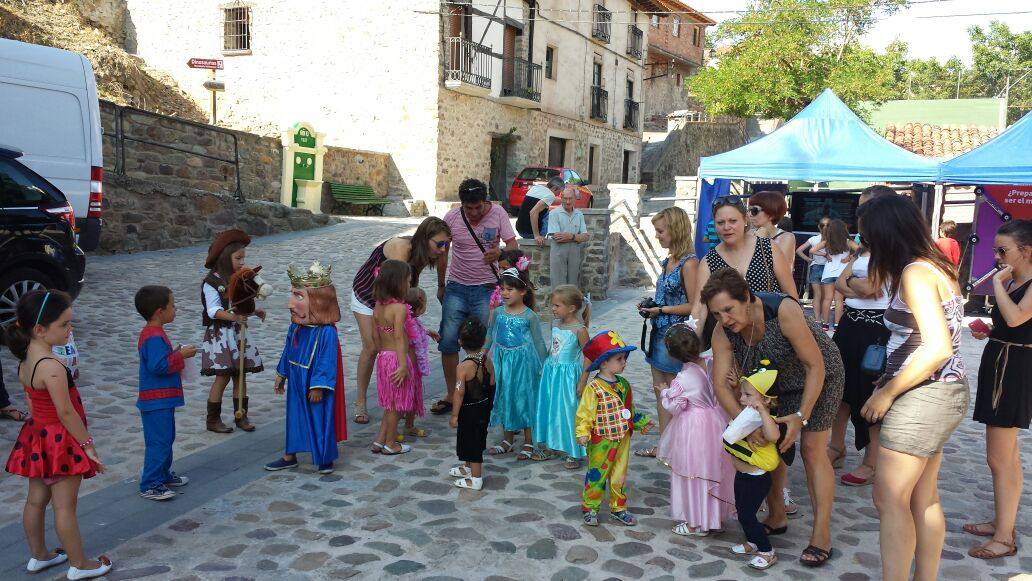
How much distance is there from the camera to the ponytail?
3.15 meters

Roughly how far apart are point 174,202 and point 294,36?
10385 millimetres

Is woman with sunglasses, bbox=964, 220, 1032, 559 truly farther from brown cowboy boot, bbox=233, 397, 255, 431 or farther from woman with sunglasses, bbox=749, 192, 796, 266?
brown cowboy boot, bbox=233, 397, 255, 431

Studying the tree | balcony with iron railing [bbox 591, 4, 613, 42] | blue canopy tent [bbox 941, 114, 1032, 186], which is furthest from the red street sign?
the tree

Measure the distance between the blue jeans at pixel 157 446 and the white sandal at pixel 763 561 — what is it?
2.98 metres

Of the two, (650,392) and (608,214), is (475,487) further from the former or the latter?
(608,214)

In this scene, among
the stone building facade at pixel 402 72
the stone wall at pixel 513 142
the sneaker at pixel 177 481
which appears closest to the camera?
the sneaker at pixel 177 481

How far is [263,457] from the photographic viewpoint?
486cm

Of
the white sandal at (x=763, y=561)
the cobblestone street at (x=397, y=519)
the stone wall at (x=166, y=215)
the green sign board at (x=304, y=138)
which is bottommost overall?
the cobblestone street at (x=397, y=519)

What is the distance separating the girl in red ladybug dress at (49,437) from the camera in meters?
3.14

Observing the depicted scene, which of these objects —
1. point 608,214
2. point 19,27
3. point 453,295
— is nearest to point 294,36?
point 19,27

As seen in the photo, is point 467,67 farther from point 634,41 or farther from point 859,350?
point 859,350

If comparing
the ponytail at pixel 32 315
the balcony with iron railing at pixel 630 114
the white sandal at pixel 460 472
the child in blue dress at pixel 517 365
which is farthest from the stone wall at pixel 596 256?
the balcony with iron railing at pixel 630 114

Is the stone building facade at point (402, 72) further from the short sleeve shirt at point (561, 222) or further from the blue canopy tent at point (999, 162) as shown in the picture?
the blue canopy tent at point (999, 162)

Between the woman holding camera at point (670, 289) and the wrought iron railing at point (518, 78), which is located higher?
the wrought iron railing at point (518, 78)
